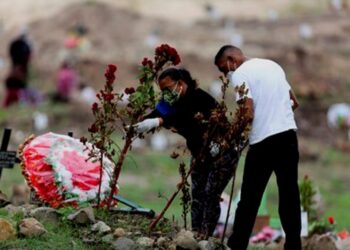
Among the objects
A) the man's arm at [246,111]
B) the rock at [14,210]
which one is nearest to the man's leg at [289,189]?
the man's arm at [246,111]

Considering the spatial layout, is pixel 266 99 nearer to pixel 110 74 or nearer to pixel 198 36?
pixel 110 74

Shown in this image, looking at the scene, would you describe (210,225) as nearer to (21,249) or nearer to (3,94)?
(21,249)

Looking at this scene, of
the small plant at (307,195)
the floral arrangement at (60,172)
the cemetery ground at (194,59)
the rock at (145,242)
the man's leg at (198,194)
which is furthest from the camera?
the cemetery ground at (194,59)

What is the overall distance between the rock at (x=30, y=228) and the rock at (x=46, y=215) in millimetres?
364

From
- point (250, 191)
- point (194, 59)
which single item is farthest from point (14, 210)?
point (194, 59)

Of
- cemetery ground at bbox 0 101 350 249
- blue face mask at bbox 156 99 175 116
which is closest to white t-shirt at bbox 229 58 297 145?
blue face mask at bbox 156 99 175 116

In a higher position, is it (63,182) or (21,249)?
(63,182)

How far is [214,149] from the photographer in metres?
10.4

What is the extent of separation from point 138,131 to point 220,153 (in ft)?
2.34

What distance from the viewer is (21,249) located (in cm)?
912

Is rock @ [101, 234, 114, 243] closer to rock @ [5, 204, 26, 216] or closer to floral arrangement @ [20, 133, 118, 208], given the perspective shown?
rock @ [5, 204, 26, 216]

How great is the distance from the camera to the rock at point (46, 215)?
Result: 9844mm

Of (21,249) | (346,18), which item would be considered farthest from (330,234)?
(346,18)

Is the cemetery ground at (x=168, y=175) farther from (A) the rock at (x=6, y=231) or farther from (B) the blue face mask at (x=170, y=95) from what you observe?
(A) the rock at (x=6, y=231)
